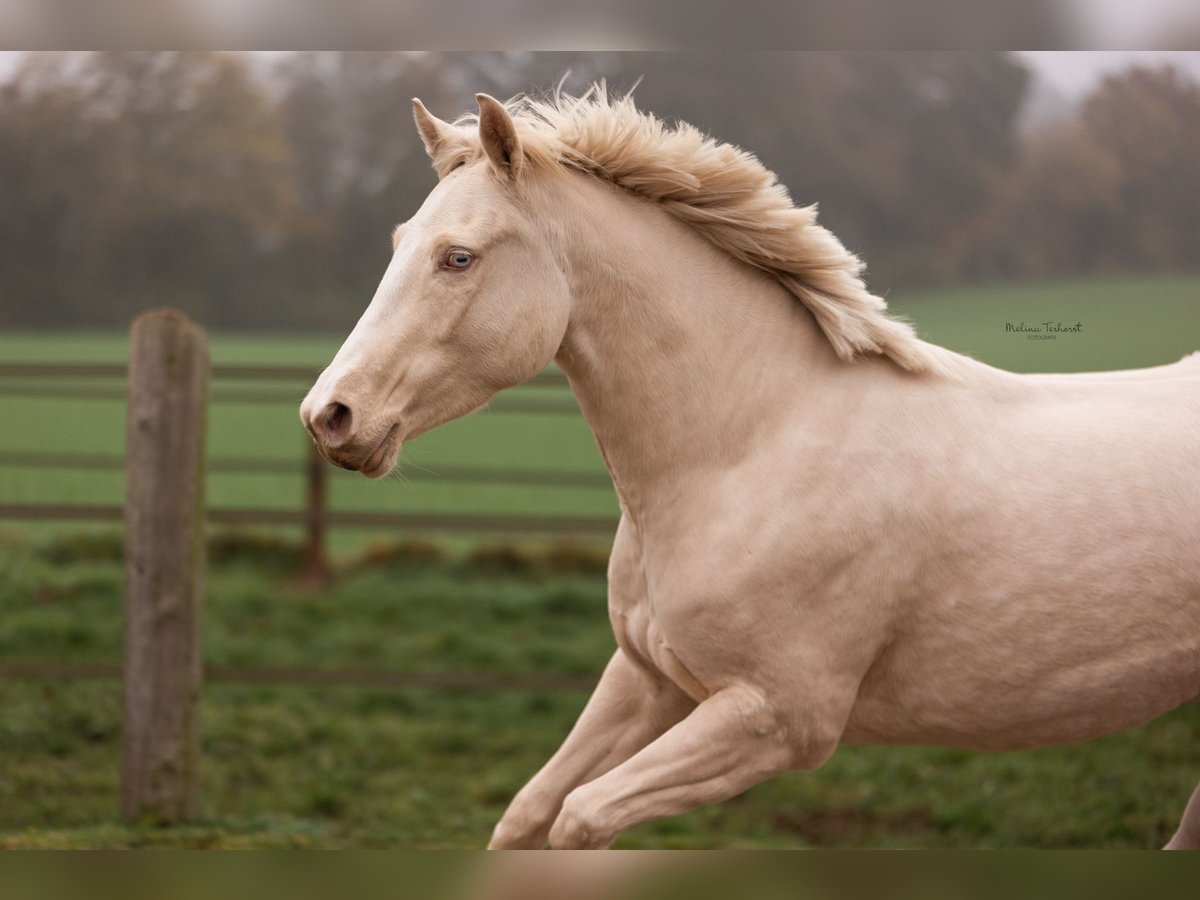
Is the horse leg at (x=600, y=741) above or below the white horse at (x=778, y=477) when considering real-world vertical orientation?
below

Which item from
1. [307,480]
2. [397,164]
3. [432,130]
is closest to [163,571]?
[307,480]

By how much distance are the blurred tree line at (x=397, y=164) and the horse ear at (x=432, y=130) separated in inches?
21.0

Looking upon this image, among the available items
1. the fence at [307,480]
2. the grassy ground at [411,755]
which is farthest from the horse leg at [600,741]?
the fence at [307,480]

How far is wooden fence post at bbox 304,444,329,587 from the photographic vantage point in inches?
244

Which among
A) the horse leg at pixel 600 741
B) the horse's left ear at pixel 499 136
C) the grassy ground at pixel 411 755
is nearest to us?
the horse's left ear at pixel 499 136

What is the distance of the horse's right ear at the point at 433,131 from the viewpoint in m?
2.43

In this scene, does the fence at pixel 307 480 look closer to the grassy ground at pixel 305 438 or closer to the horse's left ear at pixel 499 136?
the grassy ground at pixel 305 438

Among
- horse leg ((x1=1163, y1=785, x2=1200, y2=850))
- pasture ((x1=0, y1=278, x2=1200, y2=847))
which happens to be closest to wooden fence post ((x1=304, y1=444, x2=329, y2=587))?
pasture ((x1=0, y1=278, x2=1200, y2=847))

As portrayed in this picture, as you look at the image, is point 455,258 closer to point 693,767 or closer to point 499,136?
point 499,136

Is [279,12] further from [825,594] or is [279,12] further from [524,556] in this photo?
[524,556]

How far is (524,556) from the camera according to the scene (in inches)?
261

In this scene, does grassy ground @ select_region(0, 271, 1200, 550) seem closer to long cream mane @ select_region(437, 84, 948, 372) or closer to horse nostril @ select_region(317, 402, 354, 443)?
long cream mane @ select_region(437, 84, 948, 372)

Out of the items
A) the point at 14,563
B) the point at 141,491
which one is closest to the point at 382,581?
the point at 14,563

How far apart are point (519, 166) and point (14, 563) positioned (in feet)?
16.0
